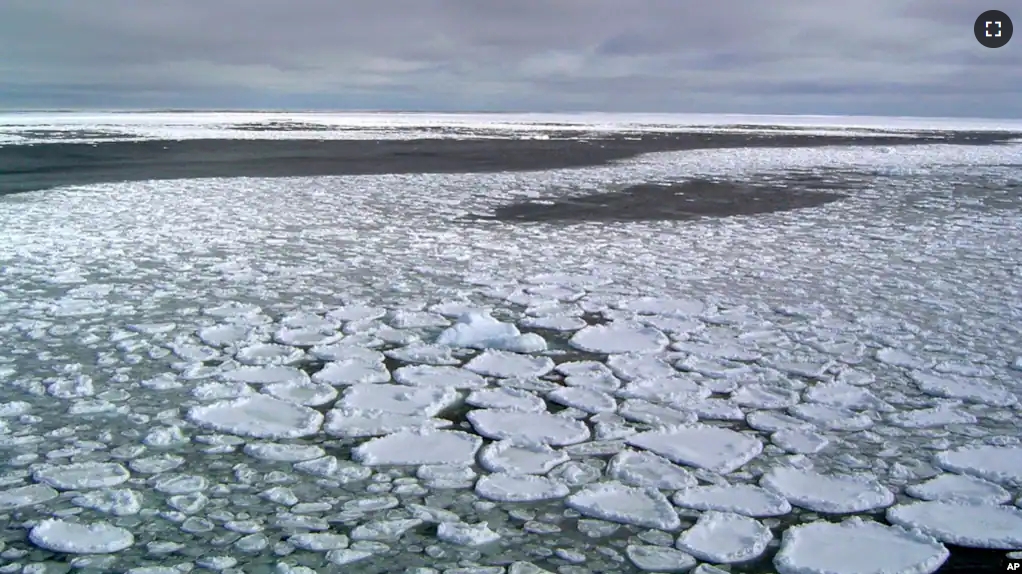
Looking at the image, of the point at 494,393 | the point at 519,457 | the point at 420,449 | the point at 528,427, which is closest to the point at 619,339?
the point at 494,393

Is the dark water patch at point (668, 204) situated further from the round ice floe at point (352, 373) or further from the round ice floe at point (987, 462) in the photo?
the round ice floe at point (987, 462)

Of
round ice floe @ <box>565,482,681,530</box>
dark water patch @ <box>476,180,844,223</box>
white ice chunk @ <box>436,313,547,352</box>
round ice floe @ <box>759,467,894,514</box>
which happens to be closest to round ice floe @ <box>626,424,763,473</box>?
round ice floe @ <box>759,467,894,514</box>

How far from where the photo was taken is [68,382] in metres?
3.80

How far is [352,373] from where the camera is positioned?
13.5 ft

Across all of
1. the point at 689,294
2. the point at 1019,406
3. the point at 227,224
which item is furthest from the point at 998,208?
the point at 227,224

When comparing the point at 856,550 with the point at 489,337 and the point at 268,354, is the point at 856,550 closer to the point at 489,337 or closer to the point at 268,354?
the point at 489,337

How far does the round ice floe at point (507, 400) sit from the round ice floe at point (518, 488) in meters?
0.70

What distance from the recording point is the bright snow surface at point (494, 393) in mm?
2607

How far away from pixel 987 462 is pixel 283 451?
2824 mm

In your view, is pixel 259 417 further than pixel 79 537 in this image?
Yes

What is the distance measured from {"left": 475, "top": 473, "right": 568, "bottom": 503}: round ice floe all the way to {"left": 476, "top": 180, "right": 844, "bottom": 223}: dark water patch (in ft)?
22.0

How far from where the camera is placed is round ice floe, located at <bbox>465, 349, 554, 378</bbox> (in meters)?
4.15

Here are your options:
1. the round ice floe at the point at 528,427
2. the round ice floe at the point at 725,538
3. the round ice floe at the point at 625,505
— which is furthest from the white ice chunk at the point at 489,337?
the round ice floe at the point at 725,538

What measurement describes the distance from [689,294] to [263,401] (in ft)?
10.9
